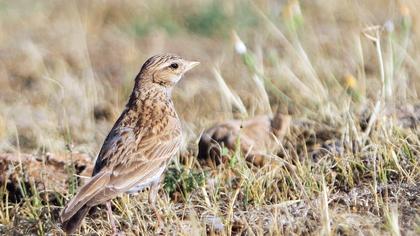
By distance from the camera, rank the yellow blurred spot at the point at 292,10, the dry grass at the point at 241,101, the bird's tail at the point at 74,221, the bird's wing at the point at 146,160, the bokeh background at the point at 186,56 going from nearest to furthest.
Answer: the bird's tail at the point at 74,221 → the bird's wing at the point at 146,160 → the dry grass at the point at 241,101 → the yellow blurred spot at the point at 292,10 → the bokeh background at the point at 186,56

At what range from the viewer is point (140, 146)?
5.96 m

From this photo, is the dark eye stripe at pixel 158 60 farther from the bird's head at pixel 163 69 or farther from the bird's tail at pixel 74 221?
the bird's tail at pixel 74 221

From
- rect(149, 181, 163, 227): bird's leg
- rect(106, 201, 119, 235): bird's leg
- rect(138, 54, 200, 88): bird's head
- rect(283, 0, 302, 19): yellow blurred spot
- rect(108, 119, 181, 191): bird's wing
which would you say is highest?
rect(283, 0, 302, 19): yellow blurred spot

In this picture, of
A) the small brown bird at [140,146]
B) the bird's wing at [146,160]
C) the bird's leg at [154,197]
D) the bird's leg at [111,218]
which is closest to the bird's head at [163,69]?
the small brown bird at [140,146]

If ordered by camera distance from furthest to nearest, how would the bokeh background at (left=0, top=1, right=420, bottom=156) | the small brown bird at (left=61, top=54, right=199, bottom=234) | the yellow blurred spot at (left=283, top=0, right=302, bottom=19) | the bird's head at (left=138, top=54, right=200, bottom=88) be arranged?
the bokeh background at (left=0, top=1, right=420, bottom=156) < the yellow blurred spot at (left=283, top=0, right=302, bottom=19) < the bird's head at (left=138, top=54, right=200, bottom=88) < the small brown bird at (left=61, top=54, right=199, bottom=234)

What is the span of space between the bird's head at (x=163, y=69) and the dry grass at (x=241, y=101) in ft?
1.77

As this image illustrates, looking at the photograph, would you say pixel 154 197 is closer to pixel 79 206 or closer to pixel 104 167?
pixel 104 167

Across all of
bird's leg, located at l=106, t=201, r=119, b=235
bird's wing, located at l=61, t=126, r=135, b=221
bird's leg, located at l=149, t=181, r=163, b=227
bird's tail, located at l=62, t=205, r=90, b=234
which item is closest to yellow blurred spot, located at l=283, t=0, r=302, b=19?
bird's wing, located at l=61, t=126, r=135, b=221

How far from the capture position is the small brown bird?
5.50 meters

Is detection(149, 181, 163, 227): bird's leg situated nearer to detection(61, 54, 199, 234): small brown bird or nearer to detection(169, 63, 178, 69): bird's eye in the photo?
detection(61, 54, 199, 234): small brown bird

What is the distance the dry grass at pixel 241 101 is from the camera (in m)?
5.79

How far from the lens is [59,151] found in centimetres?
715

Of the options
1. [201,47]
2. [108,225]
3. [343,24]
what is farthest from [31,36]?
[108,225]

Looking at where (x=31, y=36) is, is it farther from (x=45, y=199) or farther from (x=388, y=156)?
(x=388, y=156)
